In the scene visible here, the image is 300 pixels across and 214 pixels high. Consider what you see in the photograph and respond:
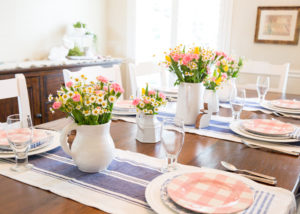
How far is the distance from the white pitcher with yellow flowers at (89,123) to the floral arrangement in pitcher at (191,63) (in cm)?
50

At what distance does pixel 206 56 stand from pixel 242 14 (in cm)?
227

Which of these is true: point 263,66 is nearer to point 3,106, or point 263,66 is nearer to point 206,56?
point 206,56

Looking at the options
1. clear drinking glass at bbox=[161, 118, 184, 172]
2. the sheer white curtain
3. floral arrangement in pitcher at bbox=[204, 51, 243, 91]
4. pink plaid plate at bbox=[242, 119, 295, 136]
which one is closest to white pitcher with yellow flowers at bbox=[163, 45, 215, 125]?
floral arrangement in pitcher at bbox=[204, 51, 243, 91]

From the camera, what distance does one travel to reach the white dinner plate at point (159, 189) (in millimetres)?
758

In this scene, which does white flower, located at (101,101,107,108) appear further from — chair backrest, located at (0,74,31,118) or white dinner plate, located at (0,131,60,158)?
chair backrest, located at (0,74,31,118)

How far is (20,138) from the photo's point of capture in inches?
38.3

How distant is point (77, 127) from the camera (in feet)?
3.14

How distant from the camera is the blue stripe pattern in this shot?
32.7 inches

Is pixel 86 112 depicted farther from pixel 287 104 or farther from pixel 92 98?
pixel 287 104

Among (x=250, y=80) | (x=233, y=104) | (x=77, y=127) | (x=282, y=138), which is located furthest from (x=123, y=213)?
(x=250, y=80)

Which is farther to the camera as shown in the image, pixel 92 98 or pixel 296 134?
pixel 296 134

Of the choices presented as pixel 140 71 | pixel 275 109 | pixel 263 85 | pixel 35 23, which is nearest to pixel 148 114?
pixel 275 109

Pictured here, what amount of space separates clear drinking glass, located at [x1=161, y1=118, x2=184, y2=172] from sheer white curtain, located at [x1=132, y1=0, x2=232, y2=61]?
2664mm

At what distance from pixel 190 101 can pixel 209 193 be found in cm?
70
